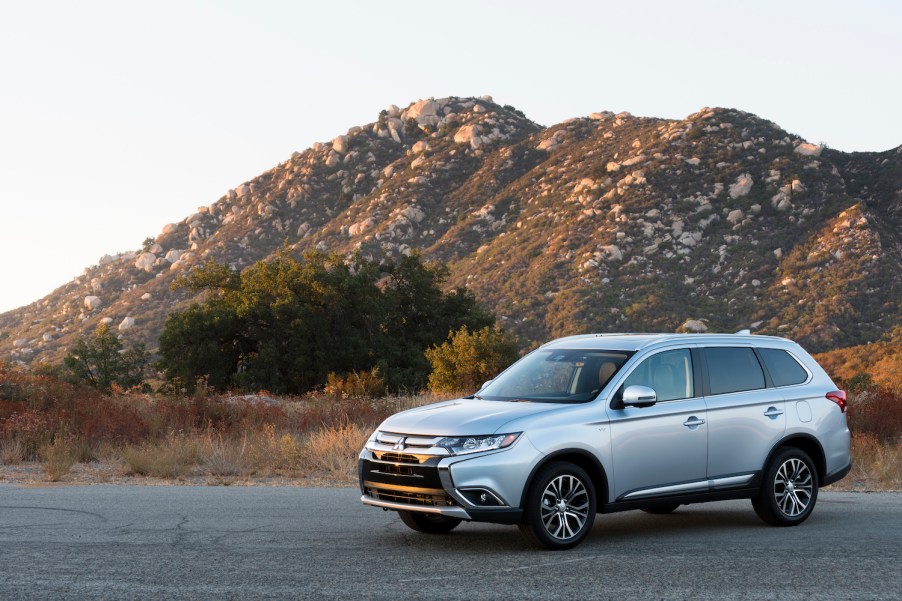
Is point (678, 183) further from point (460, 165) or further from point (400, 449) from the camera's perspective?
point (400, 449)

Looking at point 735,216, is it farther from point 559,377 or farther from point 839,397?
point 559,377

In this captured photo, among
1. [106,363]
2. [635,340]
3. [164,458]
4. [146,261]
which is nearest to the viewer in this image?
[635,340]

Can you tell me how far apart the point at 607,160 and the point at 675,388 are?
244 feet

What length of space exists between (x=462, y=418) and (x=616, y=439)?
1.37 m

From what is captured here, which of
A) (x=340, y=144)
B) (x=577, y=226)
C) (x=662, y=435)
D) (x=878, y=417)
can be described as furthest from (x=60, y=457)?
(x=340, y=144)

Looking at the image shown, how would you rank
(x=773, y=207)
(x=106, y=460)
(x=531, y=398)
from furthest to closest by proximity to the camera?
1. (x=773, y=207)
2. (x=106, y=460)
3. (x=531, y=398)

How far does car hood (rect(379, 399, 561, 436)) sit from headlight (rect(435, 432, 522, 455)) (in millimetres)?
42

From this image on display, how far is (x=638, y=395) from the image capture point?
8938mm

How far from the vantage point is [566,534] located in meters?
8.64

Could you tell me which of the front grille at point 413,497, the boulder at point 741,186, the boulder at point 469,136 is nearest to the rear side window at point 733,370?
the front grille at point 413,497

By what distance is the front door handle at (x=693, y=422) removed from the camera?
9.54 m

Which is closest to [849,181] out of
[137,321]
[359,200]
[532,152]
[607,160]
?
[607,160]

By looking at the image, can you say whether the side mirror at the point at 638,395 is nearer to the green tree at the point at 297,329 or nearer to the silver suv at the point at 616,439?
the silver suv at the point at 616,439

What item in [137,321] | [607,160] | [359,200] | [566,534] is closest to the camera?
[566,534]
